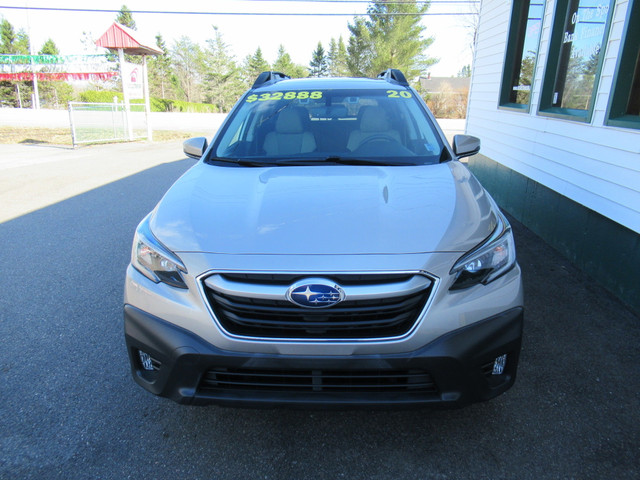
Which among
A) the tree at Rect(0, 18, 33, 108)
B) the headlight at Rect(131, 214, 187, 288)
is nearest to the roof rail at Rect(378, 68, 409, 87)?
the headlight at Rect(131, 214, 187, 288)

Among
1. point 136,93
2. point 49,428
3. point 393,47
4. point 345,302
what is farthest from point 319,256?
point 393,47

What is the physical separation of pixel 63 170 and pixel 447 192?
1050 cm

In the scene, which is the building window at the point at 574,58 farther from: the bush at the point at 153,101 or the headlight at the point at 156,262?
the bush at the point at 153,101

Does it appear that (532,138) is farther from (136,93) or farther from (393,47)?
(393,47)

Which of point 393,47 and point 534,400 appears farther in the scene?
point 393,47

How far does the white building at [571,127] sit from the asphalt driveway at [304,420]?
632mm

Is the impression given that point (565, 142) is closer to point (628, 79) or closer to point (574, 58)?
point (628, 79)

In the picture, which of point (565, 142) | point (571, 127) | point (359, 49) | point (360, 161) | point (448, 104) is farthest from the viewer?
point (359, 49)

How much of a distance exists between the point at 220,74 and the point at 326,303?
73940 mm

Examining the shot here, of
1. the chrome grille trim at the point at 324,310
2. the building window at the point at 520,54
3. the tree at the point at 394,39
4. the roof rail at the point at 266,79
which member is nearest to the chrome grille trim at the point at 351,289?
the chrome grille trim at the point at 324,310

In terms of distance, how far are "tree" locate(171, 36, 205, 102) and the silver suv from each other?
241ft

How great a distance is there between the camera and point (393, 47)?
47750 mm

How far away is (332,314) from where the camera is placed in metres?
1.96

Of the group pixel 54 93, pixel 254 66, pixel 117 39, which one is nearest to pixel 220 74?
pixel 254 66
